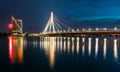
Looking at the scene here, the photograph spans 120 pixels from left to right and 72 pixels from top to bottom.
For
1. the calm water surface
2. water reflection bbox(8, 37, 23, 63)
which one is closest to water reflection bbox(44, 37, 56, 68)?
the calm water surface

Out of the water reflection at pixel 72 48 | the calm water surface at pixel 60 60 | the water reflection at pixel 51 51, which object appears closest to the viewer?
the calm water surface at pixel 60 60

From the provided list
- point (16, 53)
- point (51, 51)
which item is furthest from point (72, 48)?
point (16, 53)

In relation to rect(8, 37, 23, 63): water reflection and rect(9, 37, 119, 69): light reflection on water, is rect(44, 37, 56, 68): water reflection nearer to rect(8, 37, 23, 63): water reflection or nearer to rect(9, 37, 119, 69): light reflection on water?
rect(9, 37, 119, 69): light reflection on water

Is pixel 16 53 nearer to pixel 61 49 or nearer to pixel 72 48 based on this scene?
pixel 61 49

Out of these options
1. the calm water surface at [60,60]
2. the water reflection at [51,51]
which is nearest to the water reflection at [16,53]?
the calm water surface at [60,60]

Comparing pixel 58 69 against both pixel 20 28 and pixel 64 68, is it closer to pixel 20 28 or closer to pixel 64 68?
pixel 64 68

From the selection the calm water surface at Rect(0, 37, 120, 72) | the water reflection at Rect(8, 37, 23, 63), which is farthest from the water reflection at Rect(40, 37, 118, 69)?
the water reflection at Rect(8, 37, 23, 63)

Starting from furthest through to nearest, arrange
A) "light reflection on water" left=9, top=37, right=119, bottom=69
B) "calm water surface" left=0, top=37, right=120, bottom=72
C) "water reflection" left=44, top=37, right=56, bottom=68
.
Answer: "light reflection on water" left=9, top=37, right=119, bottom=69, "water reflection" left=44, top=37, right=56, bottom=68, "calm water surface" left=0, top=37, right=120, bottom=72

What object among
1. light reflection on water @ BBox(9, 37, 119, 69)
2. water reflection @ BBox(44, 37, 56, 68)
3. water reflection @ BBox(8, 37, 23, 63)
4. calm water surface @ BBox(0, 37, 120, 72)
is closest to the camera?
calm water surface @ BBox(0, 37, 120, 72)

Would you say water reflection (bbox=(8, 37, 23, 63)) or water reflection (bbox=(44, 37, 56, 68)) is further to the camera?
water reflection (bbox=(8, 37, 23, 63))

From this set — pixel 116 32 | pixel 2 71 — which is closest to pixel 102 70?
pixel 2 71

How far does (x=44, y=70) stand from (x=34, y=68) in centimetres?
86

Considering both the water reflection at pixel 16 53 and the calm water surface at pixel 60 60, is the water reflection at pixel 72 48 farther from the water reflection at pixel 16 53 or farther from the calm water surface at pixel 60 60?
the water reflection at pixel 16 53

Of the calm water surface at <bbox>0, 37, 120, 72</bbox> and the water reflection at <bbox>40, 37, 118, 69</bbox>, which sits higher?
the water reflection at <bbox>40, 37, 118, 69</bbox>
